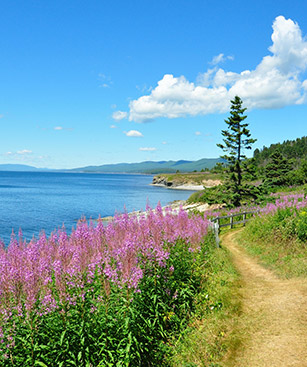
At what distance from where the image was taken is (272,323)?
7.35 meters

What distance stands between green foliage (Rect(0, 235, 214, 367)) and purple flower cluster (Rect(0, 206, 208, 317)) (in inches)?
6.4

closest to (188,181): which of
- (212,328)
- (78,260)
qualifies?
(212,328)

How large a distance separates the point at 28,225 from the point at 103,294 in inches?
1544

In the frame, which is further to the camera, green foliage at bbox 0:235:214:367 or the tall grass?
the tall grass

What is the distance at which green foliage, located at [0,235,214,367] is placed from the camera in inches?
178

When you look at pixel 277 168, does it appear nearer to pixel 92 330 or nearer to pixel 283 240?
pixel 283 240

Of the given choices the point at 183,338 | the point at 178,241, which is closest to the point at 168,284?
the point at 183,338

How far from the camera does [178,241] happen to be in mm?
9102

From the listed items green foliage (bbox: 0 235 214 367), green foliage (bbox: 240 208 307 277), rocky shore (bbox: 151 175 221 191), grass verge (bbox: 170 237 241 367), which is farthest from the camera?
rocky shore (bbox: 151 175 221 191)

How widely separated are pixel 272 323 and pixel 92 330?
4735 millimetres

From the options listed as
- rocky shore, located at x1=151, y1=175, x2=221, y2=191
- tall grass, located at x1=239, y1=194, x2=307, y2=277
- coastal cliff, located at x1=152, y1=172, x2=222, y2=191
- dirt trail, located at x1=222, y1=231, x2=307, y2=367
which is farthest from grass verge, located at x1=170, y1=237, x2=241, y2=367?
coastal cliff, located at x1=152, y1=172, x2=222, y2=191

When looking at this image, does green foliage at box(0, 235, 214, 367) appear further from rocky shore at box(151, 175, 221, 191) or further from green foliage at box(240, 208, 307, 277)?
rocky shore at box(151, 175, 221, 191)

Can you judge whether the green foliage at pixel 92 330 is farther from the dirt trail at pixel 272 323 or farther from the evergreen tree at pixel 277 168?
Result: the evergreen tree at pixel 277 168

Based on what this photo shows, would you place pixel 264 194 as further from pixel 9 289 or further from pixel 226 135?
pixel 9 289
